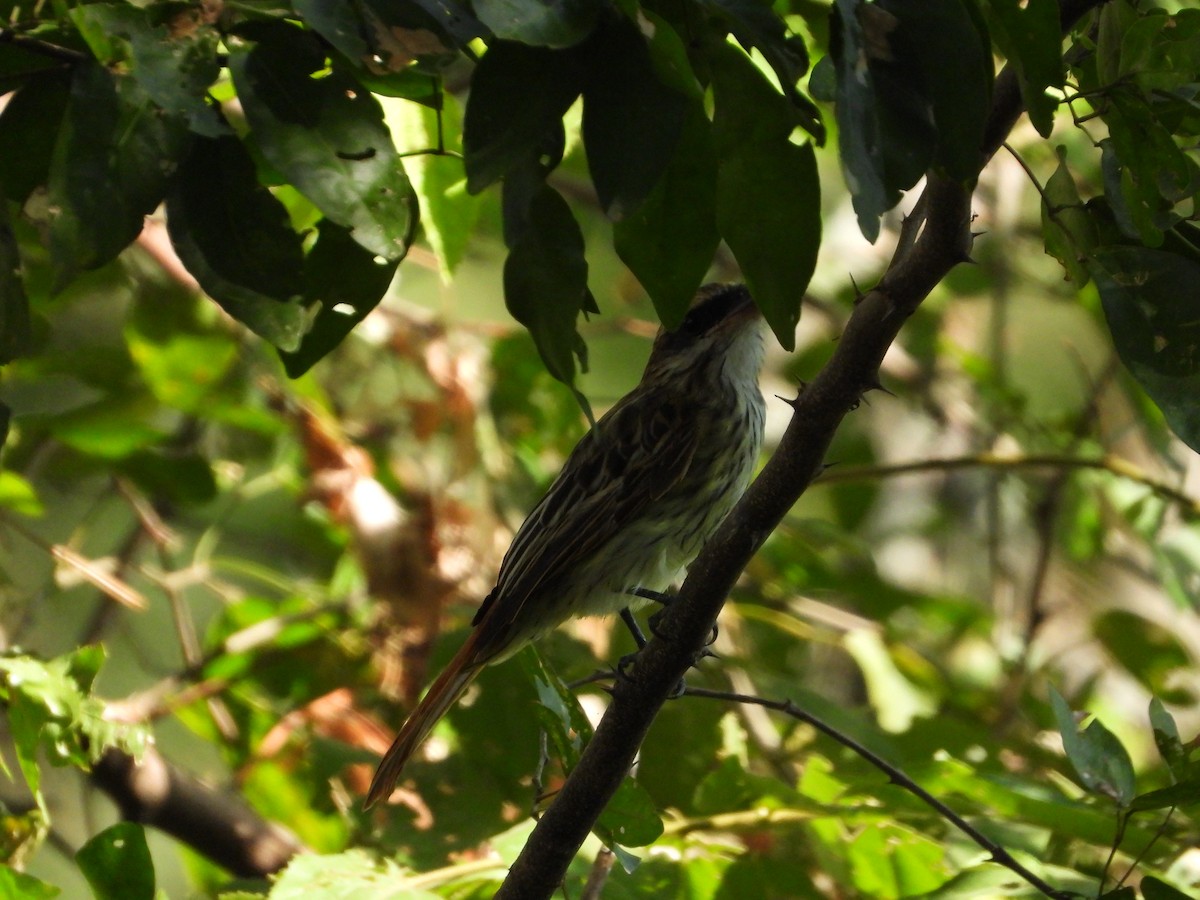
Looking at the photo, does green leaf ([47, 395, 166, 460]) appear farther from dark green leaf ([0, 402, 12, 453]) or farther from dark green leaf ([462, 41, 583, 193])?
dark green leaf ([462, 41, 583, 193])

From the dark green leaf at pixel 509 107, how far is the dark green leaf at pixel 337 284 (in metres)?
0.40

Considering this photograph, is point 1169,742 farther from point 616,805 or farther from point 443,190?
point 443,190

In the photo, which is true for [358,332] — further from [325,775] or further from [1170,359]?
[1170,359]

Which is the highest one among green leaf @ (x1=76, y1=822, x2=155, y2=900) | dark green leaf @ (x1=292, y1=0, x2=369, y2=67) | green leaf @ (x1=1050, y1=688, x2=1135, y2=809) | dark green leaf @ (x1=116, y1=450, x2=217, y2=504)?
dark green leaf @ (x1=292, y1=0, x2=369, y2=67)

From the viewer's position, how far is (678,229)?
172cm

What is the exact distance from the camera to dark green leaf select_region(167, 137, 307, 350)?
1710mm

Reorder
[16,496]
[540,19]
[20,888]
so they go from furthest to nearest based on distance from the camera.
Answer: [16,496] → [20,888] → [540,19]

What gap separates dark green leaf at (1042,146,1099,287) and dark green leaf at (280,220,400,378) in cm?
86

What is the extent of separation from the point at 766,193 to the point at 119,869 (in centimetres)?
153

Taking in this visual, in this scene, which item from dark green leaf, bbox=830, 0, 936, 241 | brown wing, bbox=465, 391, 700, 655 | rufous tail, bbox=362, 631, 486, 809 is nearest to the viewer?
dark green leaf, bbox=830, 0, 936, 241

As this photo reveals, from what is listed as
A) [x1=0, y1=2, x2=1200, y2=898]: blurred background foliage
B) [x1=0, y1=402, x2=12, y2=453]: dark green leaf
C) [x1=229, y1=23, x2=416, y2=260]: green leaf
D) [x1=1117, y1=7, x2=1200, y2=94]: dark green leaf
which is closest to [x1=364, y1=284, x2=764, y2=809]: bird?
[x1=0, y1=2, x2=1200, y2=898]: blurred background foliage

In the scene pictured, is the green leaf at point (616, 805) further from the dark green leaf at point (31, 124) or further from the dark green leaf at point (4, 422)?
the dark green leaf at point (31, 124)

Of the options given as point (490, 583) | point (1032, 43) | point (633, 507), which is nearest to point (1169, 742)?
point (1032, 43)

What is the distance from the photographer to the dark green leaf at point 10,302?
174cm
